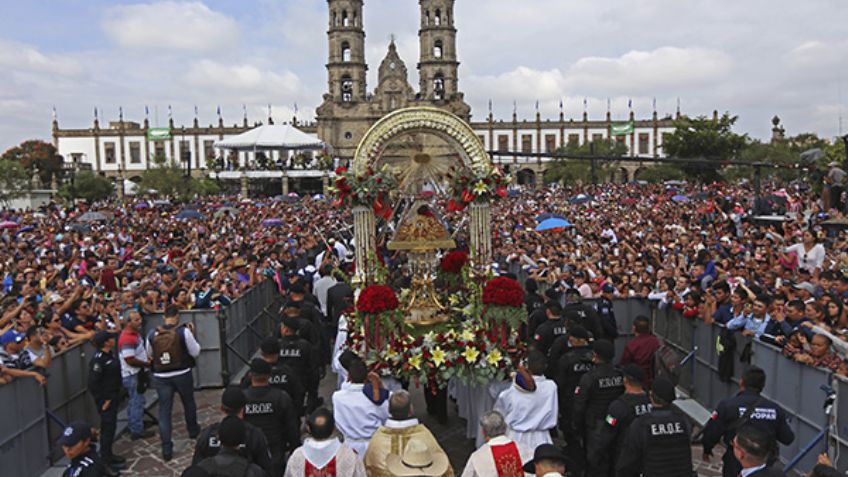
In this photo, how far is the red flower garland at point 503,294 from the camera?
24.0ft

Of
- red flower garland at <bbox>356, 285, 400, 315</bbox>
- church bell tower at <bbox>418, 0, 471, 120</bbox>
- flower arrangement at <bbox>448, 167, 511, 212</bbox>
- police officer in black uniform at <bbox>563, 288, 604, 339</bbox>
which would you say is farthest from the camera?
church bell tower at <bbox>418, 0, 471, 120</bbox>

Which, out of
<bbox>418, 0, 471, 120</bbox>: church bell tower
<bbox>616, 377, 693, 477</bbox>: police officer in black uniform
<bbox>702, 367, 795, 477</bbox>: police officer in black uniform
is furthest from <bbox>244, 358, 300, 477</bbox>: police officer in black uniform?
<bbox>418, 0, 471, 120</bbox>: church bell tower

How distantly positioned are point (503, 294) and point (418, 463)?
9.63ft

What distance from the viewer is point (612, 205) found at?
100 feet

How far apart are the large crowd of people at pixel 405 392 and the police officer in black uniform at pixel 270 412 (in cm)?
1

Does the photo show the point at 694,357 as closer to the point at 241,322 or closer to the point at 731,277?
the point at 731,277

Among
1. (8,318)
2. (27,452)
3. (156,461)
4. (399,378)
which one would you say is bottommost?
(156,461)

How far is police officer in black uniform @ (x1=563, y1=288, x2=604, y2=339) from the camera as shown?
8453 millimetres

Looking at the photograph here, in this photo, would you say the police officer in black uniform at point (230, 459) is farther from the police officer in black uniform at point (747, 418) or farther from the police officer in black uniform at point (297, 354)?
the police officer in black uniform at point (747, 418)

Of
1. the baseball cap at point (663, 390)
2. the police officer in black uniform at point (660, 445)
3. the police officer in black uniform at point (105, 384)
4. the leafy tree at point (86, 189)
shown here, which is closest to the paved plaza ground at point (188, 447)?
the police officer in black uniform at point (105, 384)

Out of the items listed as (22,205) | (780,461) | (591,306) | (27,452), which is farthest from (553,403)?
(22,205)

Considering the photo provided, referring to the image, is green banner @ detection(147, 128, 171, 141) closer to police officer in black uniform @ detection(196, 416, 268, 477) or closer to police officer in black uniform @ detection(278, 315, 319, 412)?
police officer in black uniform @ detection(278, 315, 319, 412)

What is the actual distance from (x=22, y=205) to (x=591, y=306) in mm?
53612

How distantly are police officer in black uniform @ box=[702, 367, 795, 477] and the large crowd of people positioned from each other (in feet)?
0.05
